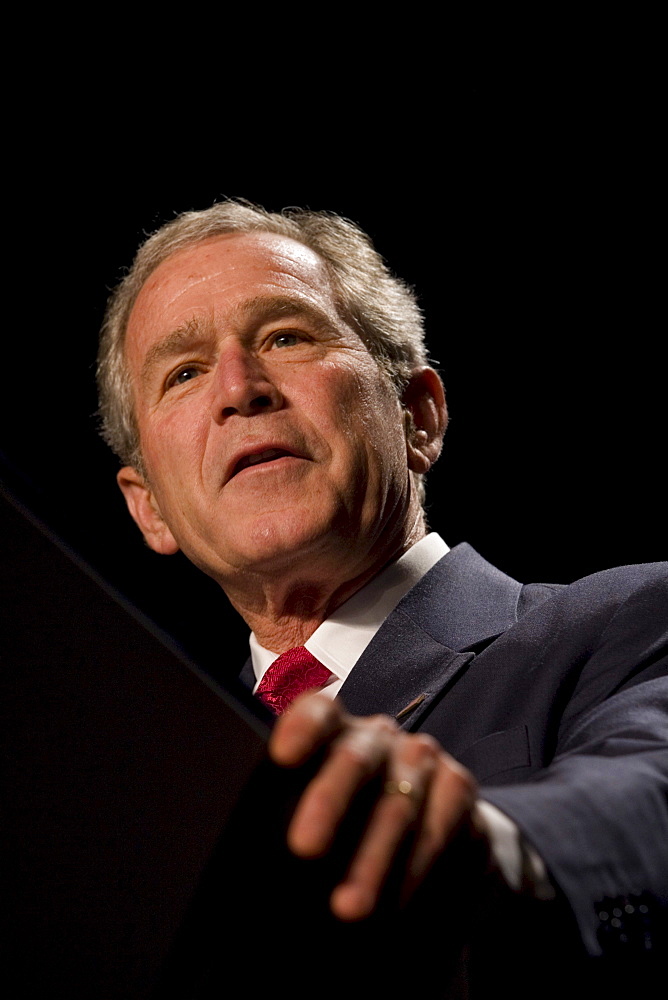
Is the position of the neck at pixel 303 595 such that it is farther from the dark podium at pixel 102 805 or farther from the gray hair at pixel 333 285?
the dark podium at pixel 102 805

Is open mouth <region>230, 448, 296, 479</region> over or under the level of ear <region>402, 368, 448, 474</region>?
over

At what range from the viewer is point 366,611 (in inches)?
68.3

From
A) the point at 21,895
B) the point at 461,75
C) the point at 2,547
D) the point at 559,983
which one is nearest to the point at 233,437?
the point at 2,547

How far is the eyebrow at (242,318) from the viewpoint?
73.0 inches

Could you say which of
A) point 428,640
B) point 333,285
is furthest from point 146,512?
point 428,640

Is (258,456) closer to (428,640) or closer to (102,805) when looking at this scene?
(428,640)

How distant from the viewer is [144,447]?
201cm

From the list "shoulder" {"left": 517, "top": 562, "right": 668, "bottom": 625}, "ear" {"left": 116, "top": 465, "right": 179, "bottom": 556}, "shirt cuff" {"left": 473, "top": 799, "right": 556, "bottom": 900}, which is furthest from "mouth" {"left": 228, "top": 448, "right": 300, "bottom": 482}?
"shirt cuff" {"left": 473, "top": 799, "right": 556, "bottom": 900}

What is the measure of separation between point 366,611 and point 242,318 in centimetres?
62

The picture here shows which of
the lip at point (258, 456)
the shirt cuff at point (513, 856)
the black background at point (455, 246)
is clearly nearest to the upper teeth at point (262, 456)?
the lip at point (258, 456)

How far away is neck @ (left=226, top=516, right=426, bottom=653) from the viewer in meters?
1.77

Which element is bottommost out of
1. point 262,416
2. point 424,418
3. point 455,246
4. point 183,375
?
point 424,418

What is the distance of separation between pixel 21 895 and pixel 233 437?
1.04m

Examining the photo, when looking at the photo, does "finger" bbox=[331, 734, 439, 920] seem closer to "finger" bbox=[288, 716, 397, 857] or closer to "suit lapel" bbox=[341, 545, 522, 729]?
"finger" bbox=[288, 716, 397, 857]
